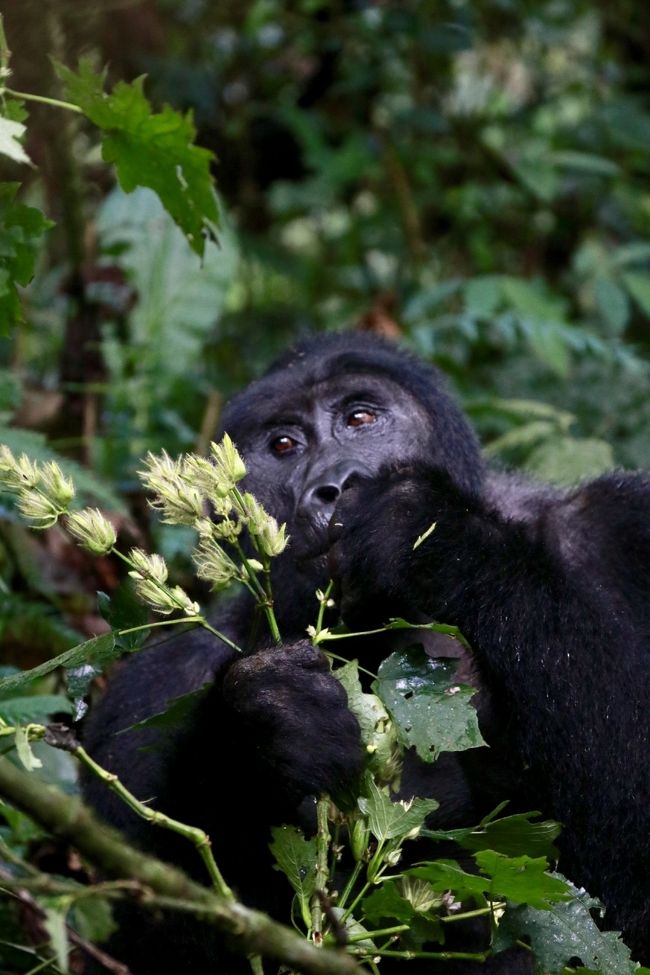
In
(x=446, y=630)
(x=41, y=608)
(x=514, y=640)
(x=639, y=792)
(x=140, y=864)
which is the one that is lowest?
(x=41, y=608)

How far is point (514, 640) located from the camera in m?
2.49

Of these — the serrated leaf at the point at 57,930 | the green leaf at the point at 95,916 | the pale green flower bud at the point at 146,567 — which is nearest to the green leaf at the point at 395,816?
the pale green flower bud at the point at 146,567

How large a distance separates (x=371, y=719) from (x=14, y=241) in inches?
43.5

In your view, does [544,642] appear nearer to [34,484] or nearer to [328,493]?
[328,493]

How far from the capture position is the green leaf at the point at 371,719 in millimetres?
2287

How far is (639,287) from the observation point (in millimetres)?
5445

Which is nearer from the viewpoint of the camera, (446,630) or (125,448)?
(446,630)

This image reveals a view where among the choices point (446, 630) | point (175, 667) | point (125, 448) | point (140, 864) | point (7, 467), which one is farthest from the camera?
point (125, 448)

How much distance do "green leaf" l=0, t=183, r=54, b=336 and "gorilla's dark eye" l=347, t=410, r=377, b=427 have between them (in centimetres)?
102

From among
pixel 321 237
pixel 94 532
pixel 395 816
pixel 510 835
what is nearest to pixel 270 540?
pixel 94 532

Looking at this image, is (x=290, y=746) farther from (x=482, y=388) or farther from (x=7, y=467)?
(x=482, y=388)

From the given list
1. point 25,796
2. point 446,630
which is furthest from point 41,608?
point 25,796

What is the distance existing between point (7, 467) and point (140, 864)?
79cm

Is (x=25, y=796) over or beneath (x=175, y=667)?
over
